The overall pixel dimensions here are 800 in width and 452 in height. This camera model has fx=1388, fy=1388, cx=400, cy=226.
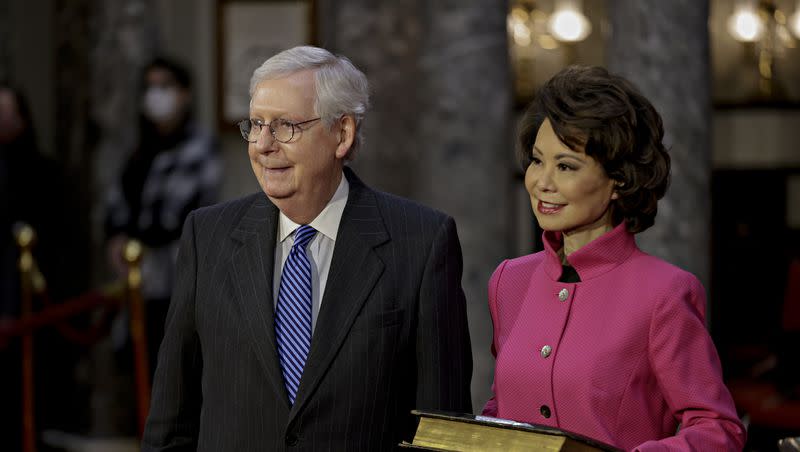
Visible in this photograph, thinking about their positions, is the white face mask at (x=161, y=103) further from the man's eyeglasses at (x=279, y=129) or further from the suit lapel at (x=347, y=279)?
the man's eyeglasses at (x=279, y=129)

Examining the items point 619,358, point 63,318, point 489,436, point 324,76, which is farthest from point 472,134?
point 489,436

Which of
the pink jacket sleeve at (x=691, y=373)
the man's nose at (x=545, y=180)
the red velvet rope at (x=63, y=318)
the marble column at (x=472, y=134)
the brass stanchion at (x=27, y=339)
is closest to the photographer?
the pink jacket sleeve at (x=691, y=373)

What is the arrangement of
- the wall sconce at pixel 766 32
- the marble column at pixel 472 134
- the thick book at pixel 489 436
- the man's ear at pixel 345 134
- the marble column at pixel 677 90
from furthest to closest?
the wall sconce at pixel 766 32 < the marble column at pixel 472 134 < the marble column at pixel 677 90 < the man's ear at pixel 345 134 < the thick book at pixel 489 436

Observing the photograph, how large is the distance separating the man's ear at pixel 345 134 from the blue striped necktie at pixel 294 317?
196 millimetres

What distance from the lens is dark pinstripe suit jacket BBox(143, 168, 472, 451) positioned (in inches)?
101

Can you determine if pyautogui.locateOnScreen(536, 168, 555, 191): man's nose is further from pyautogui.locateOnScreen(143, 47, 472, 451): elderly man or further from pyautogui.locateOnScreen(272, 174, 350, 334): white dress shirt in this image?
pyautogui.locateOnScreen(272, 174, 350, 334): white dress shirt

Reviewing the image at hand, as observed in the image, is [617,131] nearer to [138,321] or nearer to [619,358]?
[619,358]

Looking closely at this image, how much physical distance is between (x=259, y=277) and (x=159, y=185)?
4269 millimetres

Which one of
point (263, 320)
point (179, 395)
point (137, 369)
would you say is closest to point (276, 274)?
point (263, 320)

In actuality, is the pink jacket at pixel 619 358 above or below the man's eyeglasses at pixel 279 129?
below

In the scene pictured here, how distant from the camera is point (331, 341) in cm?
256

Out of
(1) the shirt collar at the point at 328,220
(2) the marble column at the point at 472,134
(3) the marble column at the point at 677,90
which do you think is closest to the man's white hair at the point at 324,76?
(1) the shirt collar at the point at 328,220

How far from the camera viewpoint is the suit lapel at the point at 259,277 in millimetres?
2561

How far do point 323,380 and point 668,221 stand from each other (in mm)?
3507
